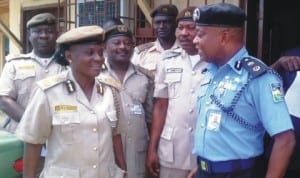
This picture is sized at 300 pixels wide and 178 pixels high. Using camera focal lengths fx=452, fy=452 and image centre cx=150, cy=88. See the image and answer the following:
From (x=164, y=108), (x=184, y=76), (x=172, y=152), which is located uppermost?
(x=184, y=76)

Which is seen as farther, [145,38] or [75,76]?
[145,38]

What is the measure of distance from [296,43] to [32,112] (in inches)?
96.0

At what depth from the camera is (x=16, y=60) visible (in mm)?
3773

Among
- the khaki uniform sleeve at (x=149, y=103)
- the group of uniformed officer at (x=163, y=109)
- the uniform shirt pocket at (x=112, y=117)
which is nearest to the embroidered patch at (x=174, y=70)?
the group of uniformed officer at (x=163, y=109)

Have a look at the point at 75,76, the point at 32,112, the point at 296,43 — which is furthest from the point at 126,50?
the point at 296,43

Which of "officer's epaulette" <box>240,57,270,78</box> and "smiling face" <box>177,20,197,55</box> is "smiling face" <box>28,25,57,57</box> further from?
"officer's epaulette" <box>240,57,270,78</box>

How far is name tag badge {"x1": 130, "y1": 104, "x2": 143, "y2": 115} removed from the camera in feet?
11.1

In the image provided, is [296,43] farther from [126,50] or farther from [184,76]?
[126,50]

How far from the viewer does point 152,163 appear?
3.37 meters

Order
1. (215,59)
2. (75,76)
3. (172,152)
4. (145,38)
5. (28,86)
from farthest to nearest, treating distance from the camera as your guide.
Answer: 1. (145,38)
2. (28,86)
3. (172,152)
4. (75,76)
5. (215,59)

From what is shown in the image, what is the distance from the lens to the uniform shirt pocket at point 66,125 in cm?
255

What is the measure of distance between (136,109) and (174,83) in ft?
1.25

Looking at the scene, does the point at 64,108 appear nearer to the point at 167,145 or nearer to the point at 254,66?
the point at 167,145

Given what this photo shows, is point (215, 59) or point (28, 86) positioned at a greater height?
point (215, 59)
